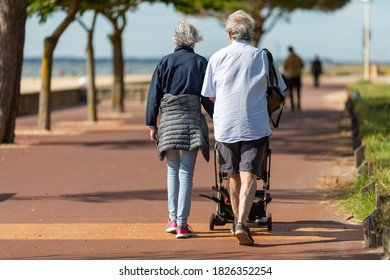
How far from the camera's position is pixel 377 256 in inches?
343

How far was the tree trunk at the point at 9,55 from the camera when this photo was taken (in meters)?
19.9

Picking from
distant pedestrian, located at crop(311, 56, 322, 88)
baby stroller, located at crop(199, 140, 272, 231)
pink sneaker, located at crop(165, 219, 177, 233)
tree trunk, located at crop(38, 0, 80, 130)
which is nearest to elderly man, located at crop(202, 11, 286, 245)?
baby stroller, located at crop(199, 140, 272, 231)

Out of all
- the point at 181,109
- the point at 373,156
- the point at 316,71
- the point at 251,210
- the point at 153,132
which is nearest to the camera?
the point at 181,109

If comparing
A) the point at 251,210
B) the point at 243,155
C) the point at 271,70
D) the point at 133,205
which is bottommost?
the point at 133,205

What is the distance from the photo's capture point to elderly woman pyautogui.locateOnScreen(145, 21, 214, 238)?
9750 mm

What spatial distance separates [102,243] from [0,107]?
10903 millimetres

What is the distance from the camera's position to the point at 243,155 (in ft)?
31.0

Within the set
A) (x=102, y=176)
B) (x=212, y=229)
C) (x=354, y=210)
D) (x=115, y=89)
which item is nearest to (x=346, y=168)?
(x=102, y=176)

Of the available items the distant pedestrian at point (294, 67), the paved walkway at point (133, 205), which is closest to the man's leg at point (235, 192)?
the paved walkway at point (133, 205)

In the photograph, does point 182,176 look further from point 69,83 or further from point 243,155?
point 69,83

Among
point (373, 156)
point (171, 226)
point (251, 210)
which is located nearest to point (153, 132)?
point (171, 226)

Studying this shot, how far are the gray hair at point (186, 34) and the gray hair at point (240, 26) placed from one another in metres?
0.44

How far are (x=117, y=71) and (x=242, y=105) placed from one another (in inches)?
893

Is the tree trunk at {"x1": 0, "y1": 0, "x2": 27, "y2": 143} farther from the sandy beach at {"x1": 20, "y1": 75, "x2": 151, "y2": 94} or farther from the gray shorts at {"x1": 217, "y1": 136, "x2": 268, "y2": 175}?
the sandy beach at {"x1": 20, "y1": 75, "x2": 151, "y2": 94}
